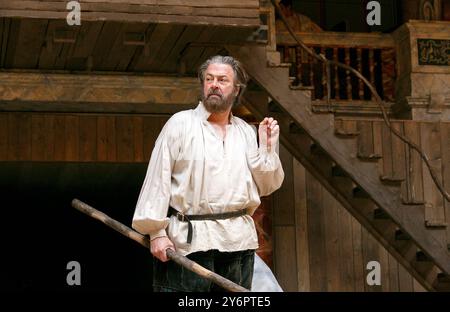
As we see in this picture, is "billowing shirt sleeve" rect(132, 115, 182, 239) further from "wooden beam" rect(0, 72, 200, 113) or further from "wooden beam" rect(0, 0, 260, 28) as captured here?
"wooden beam" rect(0, 72, 200, 113)

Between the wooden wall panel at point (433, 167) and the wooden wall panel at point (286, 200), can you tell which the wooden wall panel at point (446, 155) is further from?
the wooden wall panel at point (286, 200)

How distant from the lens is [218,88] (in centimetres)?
563

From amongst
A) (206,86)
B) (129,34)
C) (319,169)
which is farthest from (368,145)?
(206,86)

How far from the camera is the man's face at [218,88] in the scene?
18.4ft

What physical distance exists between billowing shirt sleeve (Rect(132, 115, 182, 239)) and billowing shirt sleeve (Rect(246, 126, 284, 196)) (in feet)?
1.28

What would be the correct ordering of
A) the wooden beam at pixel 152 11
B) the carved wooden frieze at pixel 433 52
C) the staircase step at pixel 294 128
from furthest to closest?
the carved wooden frieze at pixel 433 52
the staircase step at pixel 294 128
the wooden beam at pixel 152 11

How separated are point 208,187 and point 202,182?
0.13 ft

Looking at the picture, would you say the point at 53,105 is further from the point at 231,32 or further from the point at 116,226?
the point at 116,226

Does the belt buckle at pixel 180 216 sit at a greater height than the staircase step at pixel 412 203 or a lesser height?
lesser

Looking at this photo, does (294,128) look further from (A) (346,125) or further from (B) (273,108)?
(A) (346,125)

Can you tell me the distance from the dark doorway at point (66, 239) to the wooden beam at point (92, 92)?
1.27 metres

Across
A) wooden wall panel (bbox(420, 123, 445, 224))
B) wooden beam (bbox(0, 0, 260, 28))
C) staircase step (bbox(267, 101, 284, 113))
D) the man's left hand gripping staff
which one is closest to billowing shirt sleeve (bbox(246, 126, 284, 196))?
the man's left hand gripping staff

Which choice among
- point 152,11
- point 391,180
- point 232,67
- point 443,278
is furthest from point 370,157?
point 232,67

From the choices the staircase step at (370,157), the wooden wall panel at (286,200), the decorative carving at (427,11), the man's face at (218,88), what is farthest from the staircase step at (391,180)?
the man's face at (218,88)
